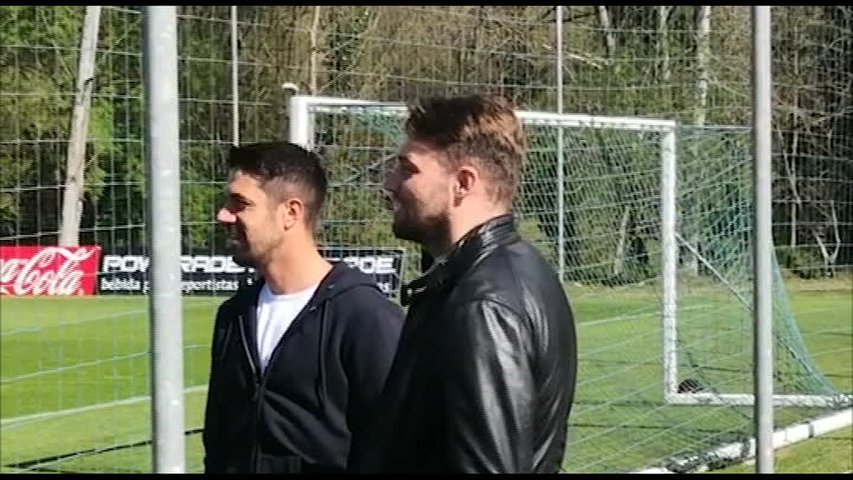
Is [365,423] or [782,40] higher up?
[782,40]

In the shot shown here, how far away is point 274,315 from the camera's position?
4.12 meters

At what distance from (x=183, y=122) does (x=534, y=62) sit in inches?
180

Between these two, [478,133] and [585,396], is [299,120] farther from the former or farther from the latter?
[585,396]

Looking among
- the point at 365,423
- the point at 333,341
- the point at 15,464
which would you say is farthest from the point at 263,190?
the point at 15,464

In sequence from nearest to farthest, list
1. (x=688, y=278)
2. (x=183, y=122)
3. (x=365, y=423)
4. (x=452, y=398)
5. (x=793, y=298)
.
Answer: (x=452, y=398) < (x=365, y=423) < (x=183, y=122) < (x=688, y=278) < (x=793, y=298)

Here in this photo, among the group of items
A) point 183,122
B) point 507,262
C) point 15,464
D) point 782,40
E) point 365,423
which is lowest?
point 15,464

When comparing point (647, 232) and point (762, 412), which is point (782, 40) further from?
point (762, 412)

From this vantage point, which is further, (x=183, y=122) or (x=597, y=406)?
(x=597, y=406)

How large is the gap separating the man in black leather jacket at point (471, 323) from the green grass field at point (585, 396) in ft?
17.2

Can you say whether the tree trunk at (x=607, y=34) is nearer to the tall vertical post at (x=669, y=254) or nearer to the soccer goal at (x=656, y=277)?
the soccer goal at (x=656, y=277)

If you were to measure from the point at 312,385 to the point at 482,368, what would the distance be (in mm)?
1189

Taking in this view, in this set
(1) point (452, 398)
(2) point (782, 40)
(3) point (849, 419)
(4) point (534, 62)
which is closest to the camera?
(1) point (452, 398)

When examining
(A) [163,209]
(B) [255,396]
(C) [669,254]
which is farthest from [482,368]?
(C) [669,254]

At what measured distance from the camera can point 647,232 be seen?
500 inches
